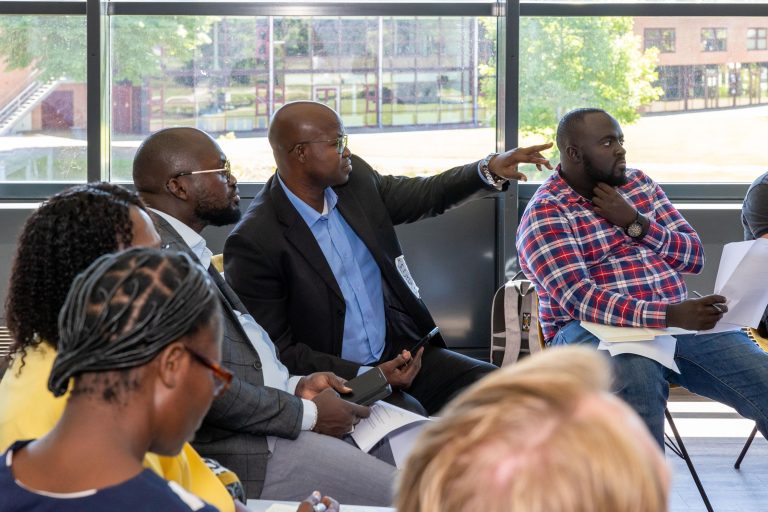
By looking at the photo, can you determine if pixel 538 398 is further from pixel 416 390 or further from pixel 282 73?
pixel 282 73

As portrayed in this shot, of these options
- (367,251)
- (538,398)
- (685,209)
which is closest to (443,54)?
(685,209)

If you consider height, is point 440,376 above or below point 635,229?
below

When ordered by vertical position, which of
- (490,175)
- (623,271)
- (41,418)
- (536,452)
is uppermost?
(490,175)

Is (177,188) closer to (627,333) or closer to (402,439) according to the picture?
(402,439)

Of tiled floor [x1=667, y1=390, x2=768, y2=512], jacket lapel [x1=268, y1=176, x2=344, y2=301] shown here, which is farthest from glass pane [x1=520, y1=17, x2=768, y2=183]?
jacket lapel [x1=268, y1=176, x2=344, y2=301]

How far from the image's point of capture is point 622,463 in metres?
0.79

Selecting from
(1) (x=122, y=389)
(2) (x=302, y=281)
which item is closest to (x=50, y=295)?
(1) (x=122, y=389)

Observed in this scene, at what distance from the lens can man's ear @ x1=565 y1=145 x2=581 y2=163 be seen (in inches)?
142

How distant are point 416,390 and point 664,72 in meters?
3.29

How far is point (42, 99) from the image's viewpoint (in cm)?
564

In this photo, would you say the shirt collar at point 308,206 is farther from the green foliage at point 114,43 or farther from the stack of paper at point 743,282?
the green foliage at point 114,43

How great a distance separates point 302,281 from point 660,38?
11.2ft

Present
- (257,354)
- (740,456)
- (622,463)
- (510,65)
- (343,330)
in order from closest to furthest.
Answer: (622,463) → (257,354) → (343,330) → (740,456) → (510,65)

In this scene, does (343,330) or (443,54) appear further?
(443,54)
